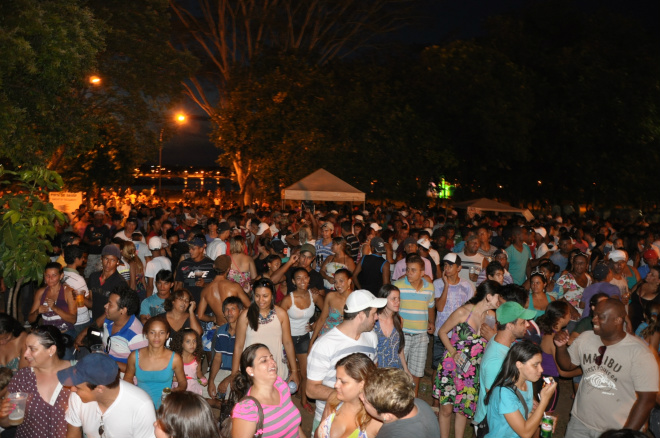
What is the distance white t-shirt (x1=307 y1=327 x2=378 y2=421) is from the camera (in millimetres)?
4723

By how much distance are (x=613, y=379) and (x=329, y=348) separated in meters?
2.07

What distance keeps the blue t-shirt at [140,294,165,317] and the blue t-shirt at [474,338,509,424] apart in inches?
151

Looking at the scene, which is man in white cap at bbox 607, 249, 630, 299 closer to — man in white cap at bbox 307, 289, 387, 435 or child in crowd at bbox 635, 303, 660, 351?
child in crowd at bbox 635, 303, 660, 351

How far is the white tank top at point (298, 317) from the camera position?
7104 mm

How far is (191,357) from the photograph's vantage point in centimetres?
612

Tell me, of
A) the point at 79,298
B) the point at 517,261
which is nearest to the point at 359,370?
the point at 79,298

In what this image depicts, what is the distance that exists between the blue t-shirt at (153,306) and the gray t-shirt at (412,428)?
14.0 feet

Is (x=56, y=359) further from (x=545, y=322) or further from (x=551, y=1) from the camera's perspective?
(x=551, y=1)

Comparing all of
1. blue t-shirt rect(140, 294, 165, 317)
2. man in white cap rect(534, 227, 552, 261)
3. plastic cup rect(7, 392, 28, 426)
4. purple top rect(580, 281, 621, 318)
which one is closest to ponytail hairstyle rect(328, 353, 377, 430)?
plastic cup rect(7, 392, 28, 426)

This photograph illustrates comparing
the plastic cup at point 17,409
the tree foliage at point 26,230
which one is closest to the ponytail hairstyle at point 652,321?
the plastic cup at point 17,409

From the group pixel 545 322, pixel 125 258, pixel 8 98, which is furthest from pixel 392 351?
pixel 8 98

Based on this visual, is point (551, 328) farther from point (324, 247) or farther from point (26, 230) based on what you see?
point (26, 230)

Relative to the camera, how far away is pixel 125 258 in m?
8.49

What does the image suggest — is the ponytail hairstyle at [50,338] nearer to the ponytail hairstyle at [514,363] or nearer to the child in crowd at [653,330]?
the ponytail hairstyle at [514,363]
